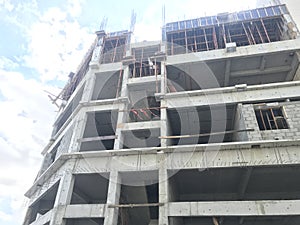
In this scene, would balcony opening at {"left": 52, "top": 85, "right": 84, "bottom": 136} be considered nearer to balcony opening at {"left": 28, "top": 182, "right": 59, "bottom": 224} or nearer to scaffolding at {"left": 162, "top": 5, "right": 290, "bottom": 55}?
balcony opening at {"left": 28, "top": 182, "right": 59, "bottom": 224}

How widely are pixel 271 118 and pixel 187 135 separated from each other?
4826 mm

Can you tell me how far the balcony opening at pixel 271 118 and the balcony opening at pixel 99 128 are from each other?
27.5 feet

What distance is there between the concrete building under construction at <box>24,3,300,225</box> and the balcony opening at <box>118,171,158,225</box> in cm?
6

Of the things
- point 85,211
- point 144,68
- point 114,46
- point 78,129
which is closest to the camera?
point 85,211

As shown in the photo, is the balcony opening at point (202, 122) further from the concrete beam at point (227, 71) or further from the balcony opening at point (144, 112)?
the concrete beam at point (227, 71)

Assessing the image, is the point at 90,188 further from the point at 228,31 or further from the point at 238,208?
the point at 228,31

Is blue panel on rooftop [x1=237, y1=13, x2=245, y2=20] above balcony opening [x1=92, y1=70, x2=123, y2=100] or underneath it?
above

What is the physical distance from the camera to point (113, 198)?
11250mm

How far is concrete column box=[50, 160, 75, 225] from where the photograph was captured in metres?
11.2

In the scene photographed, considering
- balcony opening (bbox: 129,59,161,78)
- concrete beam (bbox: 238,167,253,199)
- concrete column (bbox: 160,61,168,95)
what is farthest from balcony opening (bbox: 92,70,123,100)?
concrete beam (bbox: 238,167,253,199)

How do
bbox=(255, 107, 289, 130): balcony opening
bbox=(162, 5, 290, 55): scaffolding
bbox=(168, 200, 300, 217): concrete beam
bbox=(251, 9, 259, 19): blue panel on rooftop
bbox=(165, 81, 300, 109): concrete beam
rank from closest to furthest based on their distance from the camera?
bbox=(168, 200, 300, 217): concrete beam → bbox=(255, 107, 289, 130): balcony opening → bbox=(165, 81, 300, 109): concrete beam → bbox=(162, 5, 290, 55): scaffolding → bbox=(251, 9, 259, 19): blue panel on rooftop

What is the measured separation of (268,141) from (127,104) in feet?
26.7

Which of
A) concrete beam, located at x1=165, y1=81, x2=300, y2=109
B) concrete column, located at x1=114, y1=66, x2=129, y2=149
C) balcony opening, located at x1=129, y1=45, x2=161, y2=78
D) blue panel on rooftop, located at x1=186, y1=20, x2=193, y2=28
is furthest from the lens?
blue panel on rooftop, located at x1=186, y1=20, x2=193, y2=28

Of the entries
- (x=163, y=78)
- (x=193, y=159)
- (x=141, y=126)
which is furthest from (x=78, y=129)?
(x=193, y=159)
